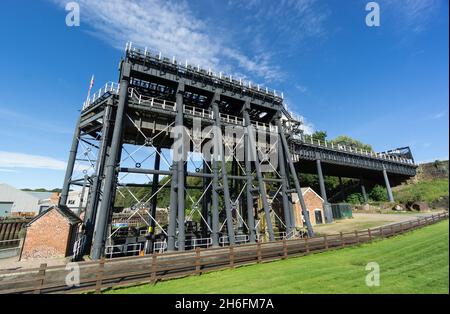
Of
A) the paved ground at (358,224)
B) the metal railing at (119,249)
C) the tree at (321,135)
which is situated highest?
the tree at (321,135)

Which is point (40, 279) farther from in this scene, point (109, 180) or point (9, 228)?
point (9, 228)

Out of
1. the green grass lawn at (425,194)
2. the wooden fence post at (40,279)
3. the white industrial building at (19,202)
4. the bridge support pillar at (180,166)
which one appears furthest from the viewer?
the white industrial building at (19,202)

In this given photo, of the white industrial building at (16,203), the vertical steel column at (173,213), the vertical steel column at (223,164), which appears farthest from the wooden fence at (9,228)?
the vertical steel column at (223,164)

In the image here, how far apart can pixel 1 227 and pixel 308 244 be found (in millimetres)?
38371

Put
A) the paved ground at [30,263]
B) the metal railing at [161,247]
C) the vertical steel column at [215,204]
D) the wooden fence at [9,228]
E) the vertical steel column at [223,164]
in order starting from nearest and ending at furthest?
the paved ground at [30,263]
the metal railing at [161,247]
the vertical steel column at [215,204]
the vertical steel column at [223,164]
the wooden fence at [9,228]

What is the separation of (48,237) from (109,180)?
5.55m

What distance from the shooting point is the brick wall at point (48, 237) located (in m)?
14.6

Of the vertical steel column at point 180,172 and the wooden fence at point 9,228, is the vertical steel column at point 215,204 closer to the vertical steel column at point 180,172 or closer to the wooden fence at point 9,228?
the vertical steel column at point 180,172

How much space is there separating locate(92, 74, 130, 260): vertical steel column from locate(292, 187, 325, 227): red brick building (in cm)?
2566

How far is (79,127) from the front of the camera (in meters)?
20.3

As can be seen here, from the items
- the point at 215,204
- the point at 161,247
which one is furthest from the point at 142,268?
the point at 215,204

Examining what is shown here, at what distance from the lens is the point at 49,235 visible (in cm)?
1512

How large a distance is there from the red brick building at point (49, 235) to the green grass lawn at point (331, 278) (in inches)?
388
